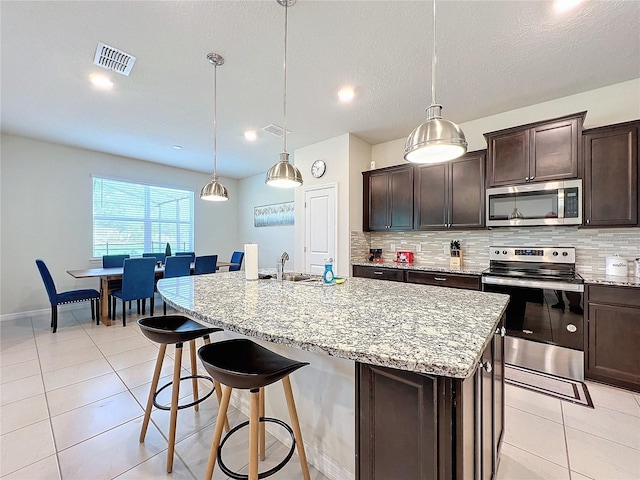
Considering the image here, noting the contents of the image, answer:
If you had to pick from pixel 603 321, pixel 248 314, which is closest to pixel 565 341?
pixel 603 321

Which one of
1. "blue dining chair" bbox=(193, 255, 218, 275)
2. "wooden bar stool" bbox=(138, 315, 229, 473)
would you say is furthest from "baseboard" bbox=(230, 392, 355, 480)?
"blue dining chair" bbox=(193, 255, 218, 275)

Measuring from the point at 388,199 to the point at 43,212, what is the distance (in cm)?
549

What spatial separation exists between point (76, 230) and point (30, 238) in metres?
0.57

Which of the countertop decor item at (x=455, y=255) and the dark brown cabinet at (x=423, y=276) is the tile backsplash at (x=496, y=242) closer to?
the countertop decor item at (x=455, y=255)

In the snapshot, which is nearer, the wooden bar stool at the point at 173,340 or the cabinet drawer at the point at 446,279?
the wooden bar stool at the point at 173,340

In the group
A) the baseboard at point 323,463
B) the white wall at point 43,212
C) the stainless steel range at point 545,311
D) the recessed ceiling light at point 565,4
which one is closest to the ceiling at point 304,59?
the recessed ceiling light at point 565,4

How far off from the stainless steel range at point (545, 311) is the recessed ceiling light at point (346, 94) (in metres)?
2.37

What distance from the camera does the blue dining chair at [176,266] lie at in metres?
4.39

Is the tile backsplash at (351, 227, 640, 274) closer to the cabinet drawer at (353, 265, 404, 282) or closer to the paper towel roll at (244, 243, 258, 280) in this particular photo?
the cabinet drawer at (353, 265, 404, 282)

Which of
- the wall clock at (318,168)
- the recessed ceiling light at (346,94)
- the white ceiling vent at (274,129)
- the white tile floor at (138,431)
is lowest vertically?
the white tile floor at (138,431)

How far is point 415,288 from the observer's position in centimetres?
193

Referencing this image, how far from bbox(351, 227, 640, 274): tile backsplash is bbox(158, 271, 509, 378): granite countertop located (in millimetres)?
1981

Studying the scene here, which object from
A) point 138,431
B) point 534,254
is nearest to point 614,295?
point 534,254

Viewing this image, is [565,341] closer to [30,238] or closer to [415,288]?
[415,288]
